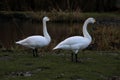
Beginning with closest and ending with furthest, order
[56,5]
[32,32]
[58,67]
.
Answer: [58,67] < [32,32] < [56,5]

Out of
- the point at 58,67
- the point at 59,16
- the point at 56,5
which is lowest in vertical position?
the point at 58,67

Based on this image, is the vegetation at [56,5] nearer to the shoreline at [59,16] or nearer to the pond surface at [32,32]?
the shoreline at [59,16]

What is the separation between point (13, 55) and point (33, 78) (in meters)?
5.23

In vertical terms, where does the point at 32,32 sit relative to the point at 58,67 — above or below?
above

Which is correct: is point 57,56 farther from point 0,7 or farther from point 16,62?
point 0,7

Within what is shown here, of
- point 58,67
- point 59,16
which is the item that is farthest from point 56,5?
point 58,67

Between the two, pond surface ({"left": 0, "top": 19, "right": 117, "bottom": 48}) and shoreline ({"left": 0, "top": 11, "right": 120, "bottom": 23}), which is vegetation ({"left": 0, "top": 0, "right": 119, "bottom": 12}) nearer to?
shoreline ({"left": 0, "top": 11, "right": 120, "bottom": 23})

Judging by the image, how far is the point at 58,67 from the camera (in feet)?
47.3

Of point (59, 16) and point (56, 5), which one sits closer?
Answer: point (59, 16)

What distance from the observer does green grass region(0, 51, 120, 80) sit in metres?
13.0

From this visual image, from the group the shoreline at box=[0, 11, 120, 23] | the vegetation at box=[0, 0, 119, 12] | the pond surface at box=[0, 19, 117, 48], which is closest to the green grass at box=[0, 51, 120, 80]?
the pond surface at box=[0, 19, 117, 48]

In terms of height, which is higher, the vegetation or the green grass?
the vegetation

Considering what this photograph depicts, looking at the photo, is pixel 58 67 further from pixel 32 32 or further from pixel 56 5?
pixel 56 5

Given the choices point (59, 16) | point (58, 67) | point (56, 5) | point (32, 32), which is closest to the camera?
point (58, 67)
